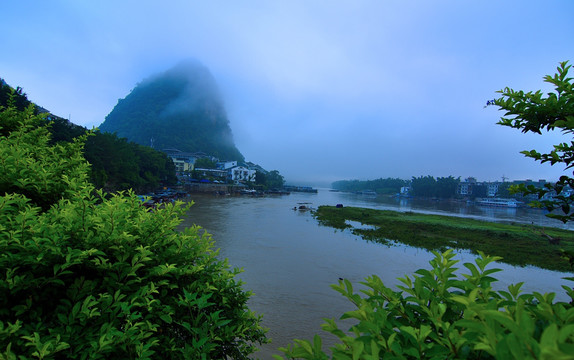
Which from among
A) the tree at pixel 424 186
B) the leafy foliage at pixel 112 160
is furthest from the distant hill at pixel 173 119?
the tree at pixel 424 186

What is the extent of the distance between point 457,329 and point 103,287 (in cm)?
272

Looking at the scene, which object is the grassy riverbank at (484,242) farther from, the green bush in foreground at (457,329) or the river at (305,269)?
the green bush in foreground at (457,329)

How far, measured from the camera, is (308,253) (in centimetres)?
1762

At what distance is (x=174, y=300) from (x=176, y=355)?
1.53 feet

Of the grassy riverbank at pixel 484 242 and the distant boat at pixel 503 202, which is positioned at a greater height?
the distant boat at pixel 503 202

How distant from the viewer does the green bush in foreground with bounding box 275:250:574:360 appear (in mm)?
848

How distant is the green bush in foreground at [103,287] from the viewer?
197 centimetres

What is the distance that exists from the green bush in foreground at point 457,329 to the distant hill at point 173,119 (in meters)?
139

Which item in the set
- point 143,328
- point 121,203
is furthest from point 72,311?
point 121,203

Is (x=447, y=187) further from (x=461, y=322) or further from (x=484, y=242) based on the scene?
(x=461, y=322)

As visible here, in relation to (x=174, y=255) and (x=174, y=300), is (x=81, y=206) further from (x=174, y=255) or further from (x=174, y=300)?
(x=174, y=300)

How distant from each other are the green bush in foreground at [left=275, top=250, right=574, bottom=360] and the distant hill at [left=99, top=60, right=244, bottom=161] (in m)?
139

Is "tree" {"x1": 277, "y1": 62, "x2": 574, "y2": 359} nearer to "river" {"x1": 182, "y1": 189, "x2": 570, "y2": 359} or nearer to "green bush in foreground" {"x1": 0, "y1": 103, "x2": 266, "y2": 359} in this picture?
"green bush in foreground" {"x1": 0, "y1": 103, "x2": 266, "y2": 359}

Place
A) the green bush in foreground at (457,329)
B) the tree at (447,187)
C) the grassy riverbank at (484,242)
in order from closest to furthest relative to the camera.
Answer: the green bush in foreground at (457,329), the grassy riverbank at (484,242), the tree at (447,187)
